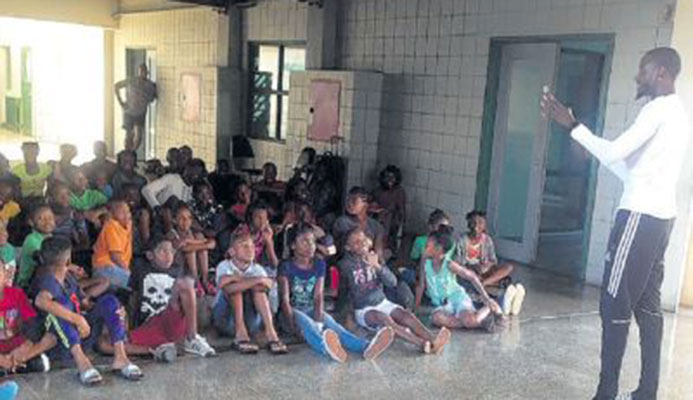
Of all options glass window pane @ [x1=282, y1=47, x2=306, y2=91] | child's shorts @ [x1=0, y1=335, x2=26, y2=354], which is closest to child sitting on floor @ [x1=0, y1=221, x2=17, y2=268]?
child's shorts @ [x1=0, y1=335, x2=26, y2=354]

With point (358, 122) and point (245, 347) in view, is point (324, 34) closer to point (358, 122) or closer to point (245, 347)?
point (358, 122)

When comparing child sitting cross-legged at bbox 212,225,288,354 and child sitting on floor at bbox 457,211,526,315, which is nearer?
child sitting cross-legged at bbox 212,225,288,354

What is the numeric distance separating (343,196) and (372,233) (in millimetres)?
2446

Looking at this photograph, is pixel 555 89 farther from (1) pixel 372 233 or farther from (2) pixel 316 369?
(2) pixel 316 369

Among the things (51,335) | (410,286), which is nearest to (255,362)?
(51,335)

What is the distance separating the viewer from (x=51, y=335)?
3535mm

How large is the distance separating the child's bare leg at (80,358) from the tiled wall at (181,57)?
704 centimetres

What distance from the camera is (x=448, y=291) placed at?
4801 millimetres

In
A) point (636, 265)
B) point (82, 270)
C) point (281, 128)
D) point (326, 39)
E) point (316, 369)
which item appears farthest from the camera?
point (281, 128)

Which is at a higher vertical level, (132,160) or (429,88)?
(429,88)

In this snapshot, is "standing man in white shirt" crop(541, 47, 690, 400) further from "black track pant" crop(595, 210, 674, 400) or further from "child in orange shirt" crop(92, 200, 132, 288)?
"child in orange shirt" crop(92, 200, 132, 288)

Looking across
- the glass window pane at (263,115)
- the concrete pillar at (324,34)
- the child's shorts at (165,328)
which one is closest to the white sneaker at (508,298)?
the child's shorts at (165,328)

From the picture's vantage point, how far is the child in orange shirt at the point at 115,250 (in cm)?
430

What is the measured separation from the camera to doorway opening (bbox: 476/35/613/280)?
6.52 metres
